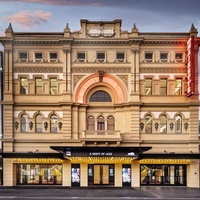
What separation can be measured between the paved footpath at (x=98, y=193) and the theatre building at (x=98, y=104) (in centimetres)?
206

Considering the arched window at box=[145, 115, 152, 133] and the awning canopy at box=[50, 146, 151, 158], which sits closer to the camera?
the awning canopy at box=[50, 146, 151, 158]

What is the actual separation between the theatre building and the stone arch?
0.12m

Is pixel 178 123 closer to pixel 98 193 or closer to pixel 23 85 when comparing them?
pixel 98 193

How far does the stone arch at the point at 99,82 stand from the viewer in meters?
34.3

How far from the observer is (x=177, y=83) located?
113ft

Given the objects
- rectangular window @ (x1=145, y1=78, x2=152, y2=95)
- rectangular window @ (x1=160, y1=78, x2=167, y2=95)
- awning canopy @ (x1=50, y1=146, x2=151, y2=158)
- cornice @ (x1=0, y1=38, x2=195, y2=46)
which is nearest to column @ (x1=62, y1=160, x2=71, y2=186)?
awning canopy @ (x1=50, y1=146, x2=151, y2=158)

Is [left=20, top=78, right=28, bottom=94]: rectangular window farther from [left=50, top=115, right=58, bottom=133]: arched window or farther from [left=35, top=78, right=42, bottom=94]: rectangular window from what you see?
[left=50, top=115, right=58, bottom=133]: arched window

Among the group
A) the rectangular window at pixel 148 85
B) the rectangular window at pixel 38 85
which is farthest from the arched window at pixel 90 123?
the rectangular window at pixel 148 85

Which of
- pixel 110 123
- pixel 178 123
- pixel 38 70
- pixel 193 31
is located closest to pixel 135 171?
pixel 110 123

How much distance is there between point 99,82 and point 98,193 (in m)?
13.3

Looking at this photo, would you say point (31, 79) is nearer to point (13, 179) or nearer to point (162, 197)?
point (13, 179)

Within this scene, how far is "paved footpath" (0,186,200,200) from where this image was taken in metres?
26.8

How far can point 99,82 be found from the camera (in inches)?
1361

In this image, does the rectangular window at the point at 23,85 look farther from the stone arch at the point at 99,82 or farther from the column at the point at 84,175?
the column at the point at 84,175
